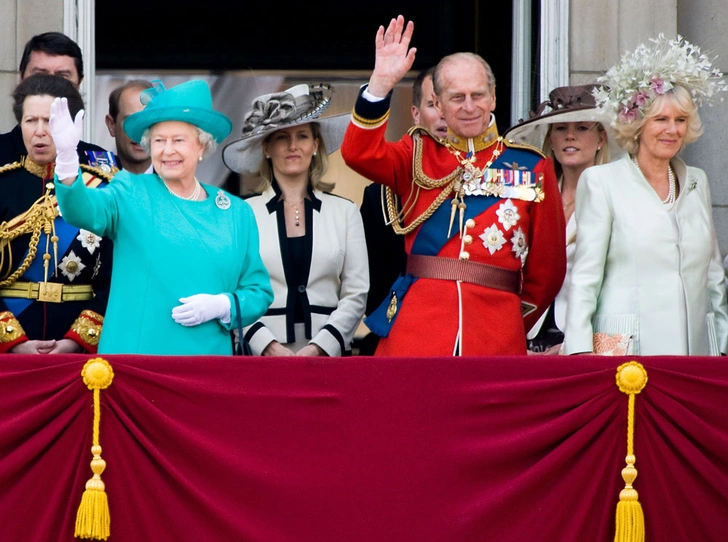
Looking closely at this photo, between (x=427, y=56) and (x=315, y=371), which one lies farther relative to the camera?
(x=427, y=56)

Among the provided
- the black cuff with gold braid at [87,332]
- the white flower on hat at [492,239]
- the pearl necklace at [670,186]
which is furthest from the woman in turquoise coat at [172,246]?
the pearl necklace at [670,186]

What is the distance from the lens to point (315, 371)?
3.97 meters

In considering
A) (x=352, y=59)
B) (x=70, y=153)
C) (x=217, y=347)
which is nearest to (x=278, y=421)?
(x=217, y=347)

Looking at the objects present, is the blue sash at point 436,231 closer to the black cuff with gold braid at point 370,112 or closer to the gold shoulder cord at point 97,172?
the black cuff with gold braid at point 370,112

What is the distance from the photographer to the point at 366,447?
3957 millimetres

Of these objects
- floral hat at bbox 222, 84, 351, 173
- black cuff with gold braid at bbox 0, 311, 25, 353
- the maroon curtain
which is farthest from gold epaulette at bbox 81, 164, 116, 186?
the maroon curtain

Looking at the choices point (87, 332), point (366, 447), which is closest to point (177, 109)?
point (87, 332)

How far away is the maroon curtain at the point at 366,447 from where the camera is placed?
3.87m

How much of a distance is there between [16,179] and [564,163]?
2.22 m

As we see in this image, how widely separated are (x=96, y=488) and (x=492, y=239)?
1.62 metres

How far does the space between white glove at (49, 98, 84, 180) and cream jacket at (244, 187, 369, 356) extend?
4.07 feet

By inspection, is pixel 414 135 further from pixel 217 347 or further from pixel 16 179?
pixel 16 179

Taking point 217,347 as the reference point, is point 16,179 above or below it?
above

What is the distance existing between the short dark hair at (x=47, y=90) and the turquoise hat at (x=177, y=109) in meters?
0.40
